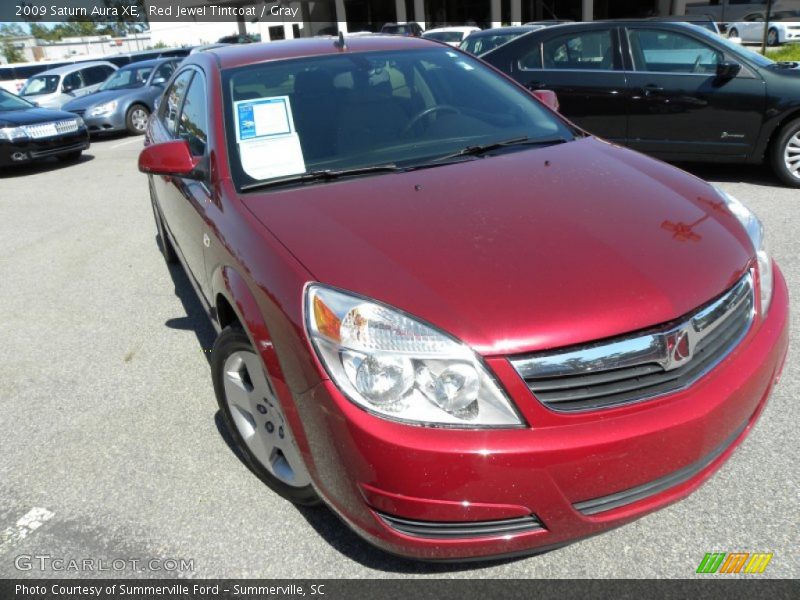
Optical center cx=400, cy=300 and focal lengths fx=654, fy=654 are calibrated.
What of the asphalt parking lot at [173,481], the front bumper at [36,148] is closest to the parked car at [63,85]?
the front bumper at [36,148]

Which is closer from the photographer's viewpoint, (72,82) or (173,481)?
(173,481)

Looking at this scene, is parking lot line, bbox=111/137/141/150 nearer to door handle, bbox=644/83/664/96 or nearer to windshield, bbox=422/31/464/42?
door handle, bbox=644/83/664/96

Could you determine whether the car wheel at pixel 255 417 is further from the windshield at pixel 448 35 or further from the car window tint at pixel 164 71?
the windshield at pixel 448 35

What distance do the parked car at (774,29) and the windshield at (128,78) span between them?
57.2ft

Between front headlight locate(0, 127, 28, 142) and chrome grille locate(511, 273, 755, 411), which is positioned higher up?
chrome grille locate(511, 273, 755, 411)

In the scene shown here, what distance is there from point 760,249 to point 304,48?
2339 mm

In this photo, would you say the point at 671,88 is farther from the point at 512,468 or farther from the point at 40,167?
the point at 40,167

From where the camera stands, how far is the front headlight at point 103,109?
12.9 metres

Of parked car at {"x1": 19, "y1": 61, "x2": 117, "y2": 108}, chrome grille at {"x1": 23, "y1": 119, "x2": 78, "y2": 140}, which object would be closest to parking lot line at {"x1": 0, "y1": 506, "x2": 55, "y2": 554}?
chrome grille at {"x1": 23, "y1": 119, "x2": 78, "y2": 140}

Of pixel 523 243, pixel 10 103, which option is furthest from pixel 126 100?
pixel 523 243

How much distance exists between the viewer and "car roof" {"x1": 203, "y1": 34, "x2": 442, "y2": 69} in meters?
3.22

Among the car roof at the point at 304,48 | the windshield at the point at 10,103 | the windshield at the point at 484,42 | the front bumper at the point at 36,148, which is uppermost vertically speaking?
the car roof at the point at 304,48

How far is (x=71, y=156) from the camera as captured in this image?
10.9 meters

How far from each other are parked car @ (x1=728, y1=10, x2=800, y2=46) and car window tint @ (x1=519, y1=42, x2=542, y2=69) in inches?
646
